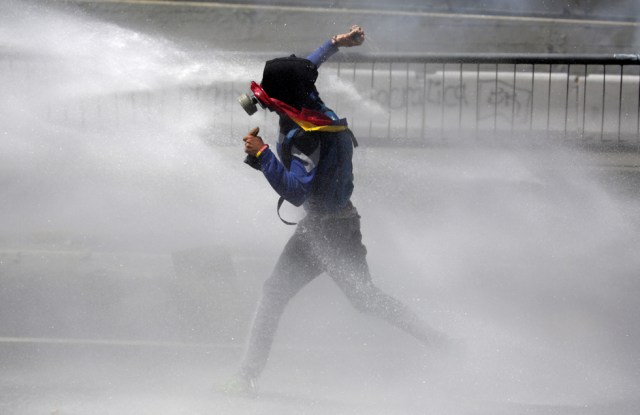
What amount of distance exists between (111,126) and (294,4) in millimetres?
5906

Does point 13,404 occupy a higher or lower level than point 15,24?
lower

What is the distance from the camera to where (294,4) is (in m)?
14.5

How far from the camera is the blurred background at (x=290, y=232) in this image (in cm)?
530

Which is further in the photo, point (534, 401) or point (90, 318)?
point (90, 318)

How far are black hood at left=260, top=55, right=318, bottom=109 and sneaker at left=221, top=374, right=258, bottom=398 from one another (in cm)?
128

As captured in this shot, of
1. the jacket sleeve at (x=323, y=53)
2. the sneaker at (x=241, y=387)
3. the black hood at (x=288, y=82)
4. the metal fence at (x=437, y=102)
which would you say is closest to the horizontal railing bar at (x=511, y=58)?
the metal fence at (x=437, y=102)

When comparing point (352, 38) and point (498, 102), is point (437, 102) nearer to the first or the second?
point (498, 102)

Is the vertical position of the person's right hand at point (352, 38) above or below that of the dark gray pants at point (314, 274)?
above

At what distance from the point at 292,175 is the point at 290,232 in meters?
3.18

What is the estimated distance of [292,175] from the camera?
4.58 m

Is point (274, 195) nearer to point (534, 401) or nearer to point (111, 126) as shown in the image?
point (111, 126)

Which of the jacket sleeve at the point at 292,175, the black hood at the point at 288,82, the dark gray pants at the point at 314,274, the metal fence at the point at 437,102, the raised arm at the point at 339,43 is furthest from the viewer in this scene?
the metal fence at the point at 437,102

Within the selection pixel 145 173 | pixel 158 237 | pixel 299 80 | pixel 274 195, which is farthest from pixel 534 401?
pixel 145 173

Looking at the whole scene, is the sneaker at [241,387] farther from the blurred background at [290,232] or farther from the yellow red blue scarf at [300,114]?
the yellow red blue scarf at [300,114]
